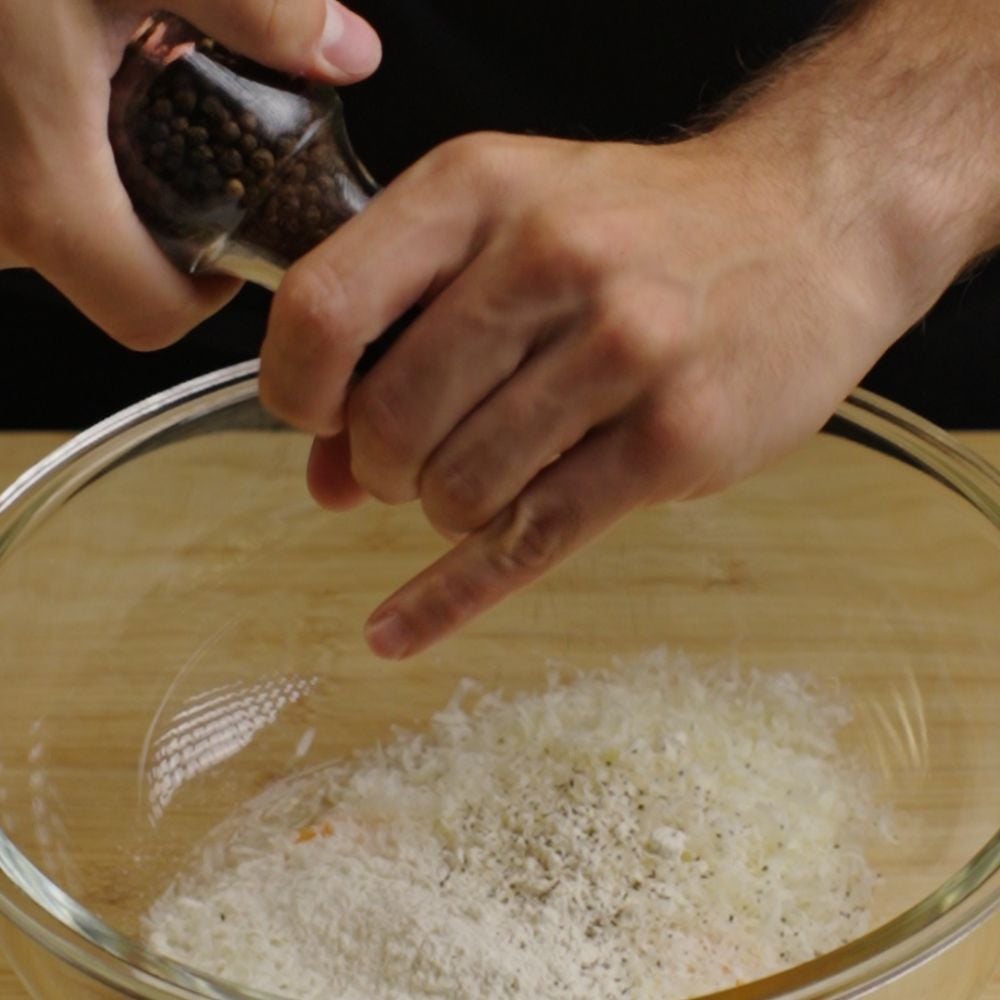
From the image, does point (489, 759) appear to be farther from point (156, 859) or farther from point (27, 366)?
point (27, 366)

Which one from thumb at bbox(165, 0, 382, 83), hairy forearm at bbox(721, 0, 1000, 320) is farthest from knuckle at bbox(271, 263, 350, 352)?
hairy forearm at bbox(721, 0, 1000, 320)

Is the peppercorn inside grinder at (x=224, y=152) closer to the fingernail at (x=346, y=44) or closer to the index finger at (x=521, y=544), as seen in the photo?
the fingernail at (x=346, y=44)

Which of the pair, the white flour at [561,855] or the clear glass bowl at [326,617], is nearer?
the white flour at [561,855]

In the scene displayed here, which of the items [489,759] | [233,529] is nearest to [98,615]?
[233,529]

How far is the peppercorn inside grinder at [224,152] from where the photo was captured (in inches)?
31.2

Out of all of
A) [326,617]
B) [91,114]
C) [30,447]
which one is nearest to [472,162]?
[91,114]

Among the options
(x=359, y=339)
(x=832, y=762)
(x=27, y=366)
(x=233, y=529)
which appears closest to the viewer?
(x=359, y=339)

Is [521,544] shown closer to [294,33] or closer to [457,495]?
[457,495]

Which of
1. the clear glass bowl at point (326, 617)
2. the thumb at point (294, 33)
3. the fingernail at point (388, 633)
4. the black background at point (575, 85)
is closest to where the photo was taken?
the thumb at point (294, 33)

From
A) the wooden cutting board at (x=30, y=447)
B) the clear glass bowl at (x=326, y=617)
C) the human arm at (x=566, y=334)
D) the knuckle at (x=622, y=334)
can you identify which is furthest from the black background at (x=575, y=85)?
the knuckle at (x=622, y=334)

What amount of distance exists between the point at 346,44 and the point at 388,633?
302 millimetres

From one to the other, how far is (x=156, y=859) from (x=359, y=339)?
0.44 m

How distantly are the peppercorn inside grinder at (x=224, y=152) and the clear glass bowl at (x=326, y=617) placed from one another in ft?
1.11

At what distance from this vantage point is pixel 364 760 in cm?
114
